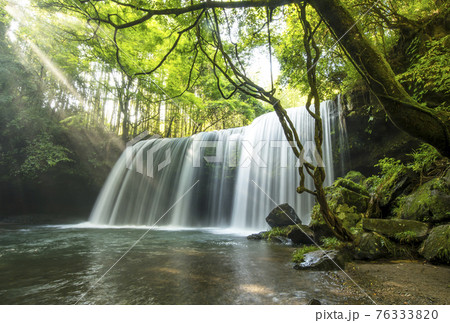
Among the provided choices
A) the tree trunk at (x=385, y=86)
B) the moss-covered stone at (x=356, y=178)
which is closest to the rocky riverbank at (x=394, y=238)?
the moss-covered stone at (x=356, y=178)

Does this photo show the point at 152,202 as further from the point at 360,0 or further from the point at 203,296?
the point at 360,0

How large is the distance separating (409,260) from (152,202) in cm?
1159

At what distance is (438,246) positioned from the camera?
338cm

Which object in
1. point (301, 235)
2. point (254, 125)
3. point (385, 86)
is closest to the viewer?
point (385, 86)

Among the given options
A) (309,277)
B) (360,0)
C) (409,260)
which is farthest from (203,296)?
(360,0)

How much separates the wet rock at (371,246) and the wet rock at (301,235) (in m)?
1.76

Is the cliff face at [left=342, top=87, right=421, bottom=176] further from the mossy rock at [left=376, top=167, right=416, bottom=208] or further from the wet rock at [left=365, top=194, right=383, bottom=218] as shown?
the wet rock at [left=365, top=194, right=383, bottom=218]

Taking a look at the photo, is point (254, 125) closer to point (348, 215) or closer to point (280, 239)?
point (280, 239)

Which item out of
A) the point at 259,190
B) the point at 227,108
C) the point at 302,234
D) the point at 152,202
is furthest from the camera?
the point at 227,108

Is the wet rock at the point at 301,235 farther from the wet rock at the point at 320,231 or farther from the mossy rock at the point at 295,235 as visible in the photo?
the wet rock at the point at 320,231

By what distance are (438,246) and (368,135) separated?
5641 mm

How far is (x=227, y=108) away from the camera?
22.9 m

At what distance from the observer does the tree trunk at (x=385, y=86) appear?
93.2 inches

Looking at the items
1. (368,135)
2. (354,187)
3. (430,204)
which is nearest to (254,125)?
(368,135)
